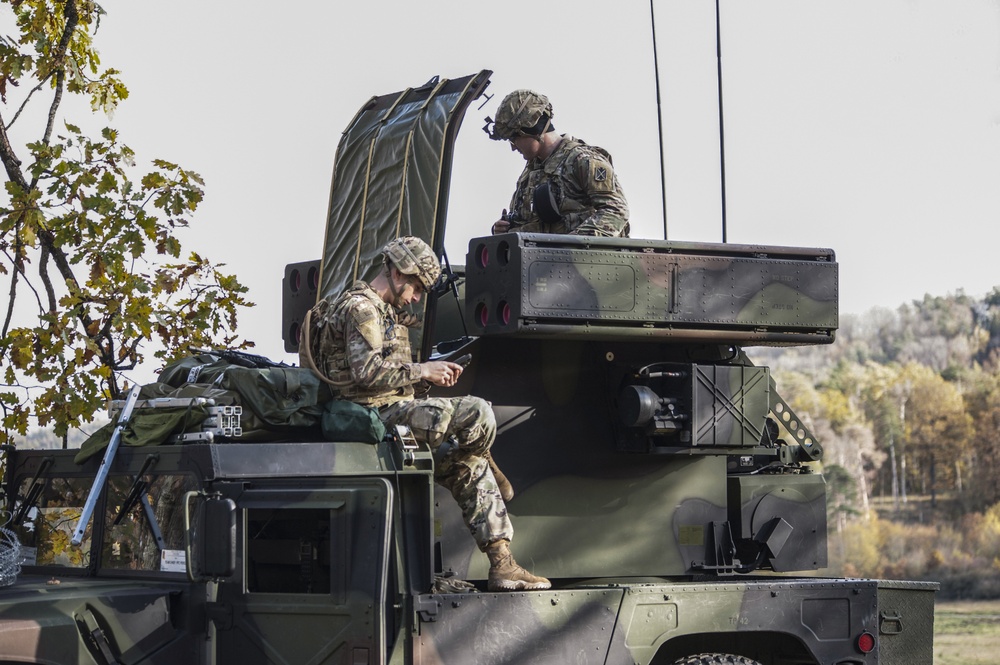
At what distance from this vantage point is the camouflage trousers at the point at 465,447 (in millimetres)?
6086

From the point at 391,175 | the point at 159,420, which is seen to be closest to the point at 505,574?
the point at 159,420

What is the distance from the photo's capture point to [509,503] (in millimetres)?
6680

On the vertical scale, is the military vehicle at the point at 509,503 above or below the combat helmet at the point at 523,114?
below

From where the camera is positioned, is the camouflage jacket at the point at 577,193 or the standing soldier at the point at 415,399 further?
the camouflage jacket at the point at 577,193

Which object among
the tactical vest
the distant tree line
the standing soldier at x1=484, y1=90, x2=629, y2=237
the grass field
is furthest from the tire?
the distant tree line

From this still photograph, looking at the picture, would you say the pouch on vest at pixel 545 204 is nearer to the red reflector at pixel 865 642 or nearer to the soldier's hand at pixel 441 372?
the soldier's hand at pixel 441 372

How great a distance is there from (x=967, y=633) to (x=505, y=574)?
45.9 feet

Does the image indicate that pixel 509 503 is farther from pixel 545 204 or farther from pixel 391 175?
pixel 391 175

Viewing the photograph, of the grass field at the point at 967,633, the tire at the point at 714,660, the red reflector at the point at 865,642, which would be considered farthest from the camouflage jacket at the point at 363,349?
the grass field at the point at 967,633

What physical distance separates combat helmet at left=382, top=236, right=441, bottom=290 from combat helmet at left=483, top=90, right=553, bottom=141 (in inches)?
46.2

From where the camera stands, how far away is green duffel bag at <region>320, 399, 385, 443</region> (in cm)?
598

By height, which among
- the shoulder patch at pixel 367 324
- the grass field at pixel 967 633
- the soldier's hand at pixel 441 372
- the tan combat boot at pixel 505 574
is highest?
the shoulder patch at pixel 367 324

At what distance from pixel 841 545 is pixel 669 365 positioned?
15.5m

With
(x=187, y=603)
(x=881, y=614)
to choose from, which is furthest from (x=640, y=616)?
(x=187, y=603)
